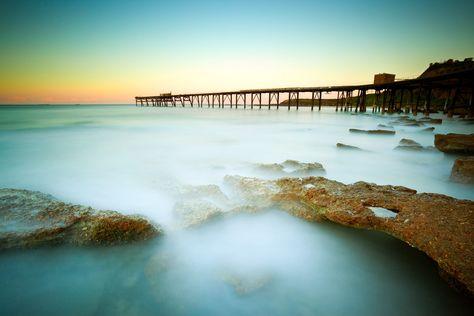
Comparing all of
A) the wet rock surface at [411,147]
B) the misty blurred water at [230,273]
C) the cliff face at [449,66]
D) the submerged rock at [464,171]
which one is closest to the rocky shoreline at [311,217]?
the misty blurred water at [230,273]

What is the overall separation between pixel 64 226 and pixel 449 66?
6376 centimetres

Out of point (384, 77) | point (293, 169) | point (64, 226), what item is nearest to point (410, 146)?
point (293, 169)

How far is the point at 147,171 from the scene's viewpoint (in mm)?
4797

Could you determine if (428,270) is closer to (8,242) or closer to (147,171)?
(8,242)

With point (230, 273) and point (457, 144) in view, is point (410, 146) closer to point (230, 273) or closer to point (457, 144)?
point (457, 144)

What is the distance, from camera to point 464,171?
3719 mm

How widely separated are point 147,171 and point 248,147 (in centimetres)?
364

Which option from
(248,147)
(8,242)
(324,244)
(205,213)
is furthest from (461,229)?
(248,147)

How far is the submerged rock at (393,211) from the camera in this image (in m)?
1.76

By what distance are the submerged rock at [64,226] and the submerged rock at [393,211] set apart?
4.53 ft

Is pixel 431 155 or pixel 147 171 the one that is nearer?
pixel 147 171

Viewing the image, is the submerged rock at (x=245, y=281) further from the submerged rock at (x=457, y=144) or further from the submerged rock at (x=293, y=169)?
the submerged rock at (x=457, y=144)

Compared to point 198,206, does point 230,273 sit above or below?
below

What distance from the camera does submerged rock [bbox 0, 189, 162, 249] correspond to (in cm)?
215
